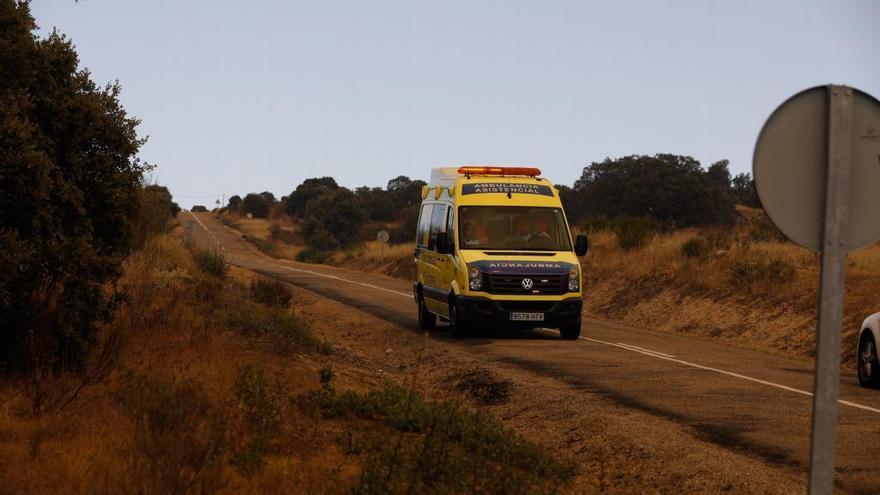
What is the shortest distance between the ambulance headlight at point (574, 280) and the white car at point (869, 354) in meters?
5.31

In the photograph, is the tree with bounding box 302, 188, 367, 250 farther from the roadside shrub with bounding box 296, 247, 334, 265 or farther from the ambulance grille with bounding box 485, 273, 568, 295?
the ambulance grille with bounding box 485, 273, 568, 295

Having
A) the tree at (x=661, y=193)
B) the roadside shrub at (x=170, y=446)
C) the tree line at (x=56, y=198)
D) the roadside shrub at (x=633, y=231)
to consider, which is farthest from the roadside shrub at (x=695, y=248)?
the tree at (x=661, y=193)

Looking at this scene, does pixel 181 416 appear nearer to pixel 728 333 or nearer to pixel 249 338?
pixel 249 338

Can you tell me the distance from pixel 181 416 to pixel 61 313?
4.11 metres

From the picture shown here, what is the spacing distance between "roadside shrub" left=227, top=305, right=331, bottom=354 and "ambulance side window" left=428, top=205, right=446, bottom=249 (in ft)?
12.2

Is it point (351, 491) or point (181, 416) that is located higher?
point (181, 416)

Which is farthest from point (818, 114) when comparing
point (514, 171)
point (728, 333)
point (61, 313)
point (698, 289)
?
point (698, 289)

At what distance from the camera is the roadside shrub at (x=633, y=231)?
122ft

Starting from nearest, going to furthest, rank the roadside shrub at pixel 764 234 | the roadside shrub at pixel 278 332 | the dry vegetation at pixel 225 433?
the dry vegetation at pixel 225 433, the roadside shrub at pixel 278 332, the roadside shrub at pixel 764 234

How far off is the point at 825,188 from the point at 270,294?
2003cm

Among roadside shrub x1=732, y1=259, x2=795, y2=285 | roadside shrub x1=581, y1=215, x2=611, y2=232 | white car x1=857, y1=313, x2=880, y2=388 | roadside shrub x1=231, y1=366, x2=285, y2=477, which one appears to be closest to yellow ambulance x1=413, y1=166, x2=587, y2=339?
A: white car x1=857, y1=313, x2=880, y2=388

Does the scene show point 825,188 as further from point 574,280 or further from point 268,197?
point 268,197

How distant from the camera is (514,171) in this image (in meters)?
19.8

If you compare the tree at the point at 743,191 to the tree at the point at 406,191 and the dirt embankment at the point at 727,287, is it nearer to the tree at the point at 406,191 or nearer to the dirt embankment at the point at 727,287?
the tree at the point at 406,191
